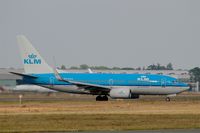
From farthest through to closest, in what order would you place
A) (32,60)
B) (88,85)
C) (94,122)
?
1. (32,60)
2. (88,85)
3. (94,122)

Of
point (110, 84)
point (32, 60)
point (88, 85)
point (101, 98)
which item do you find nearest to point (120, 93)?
point (110, 84)

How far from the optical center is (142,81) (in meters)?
65.4

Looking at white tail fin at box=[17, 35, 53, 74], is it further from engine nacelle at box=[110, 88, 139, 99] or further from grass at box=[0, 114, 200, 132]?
grass at box=[0, 114, 200, 132]

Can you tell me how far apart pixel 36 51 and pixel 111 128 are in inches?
1635

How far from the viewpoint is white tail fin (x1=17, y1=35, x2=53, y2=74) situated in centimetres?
6850

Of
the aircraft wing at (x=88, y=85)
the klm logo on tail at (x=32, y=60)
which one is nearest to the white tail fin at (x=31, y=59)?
the klm logo on tail at (x=32, y=60)

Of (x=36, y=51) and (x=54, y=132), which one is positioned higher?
(x=36, y=51)

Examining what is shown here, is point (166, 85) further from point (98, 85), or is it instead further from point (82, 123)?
point (82, 123)

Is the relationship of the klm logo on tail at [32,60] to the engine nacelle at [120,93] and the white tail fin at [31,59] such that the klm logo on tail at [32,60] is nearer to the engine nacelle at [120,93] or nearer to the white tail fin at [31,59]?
the white tail fin at [31,59]

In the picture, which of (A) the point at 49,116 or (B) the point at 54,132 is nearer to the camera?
(B) the point at 54,132

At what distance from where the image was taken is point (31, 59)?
68938 millimetres

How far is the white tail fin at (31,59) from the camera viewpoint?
225ft

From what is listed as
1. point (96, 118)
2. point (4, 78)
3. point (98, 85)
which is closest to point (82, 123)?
point (96, 118)

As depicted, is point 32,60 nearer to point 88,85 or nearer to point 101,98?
point 88,85
